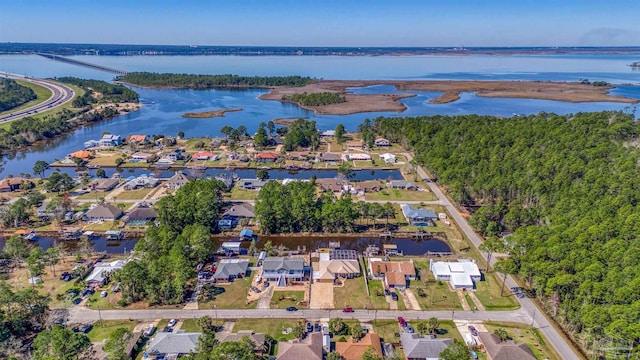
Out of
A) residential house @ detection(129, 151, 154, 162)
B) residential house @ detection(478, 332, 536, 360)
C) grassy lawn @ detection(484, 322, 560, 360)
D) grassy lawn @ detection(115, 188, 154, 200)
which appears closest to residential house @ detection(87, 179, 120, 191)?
grassy lawn @ detection(115, 188, 154, 200)

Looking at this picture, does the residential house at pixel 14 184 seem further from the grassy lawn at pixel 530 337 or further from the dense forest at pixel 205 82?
the dense forest at pixel 205 82

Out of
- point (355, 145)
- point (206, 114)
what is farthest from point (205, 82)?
point (355, 145)

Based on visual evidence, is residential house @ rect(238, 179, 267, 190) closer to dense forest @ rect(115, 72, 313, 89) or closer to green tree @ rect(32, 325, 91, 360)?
green tree @ rect(32, 325, 91, 360)

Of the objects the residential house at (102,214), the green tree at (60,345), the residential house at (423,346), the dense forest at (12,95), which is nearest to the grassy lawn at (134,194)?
the residential house at (102,214)

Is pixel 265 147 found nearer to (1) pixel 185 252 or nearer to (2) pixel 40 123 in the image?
(1) pixel 185 252

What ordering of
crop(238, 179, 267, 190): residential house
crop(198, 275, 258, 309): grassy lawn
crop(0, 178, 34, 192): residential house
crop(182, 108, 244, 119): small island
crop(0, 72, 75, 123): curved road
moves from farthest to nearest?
crop(182, 108, 244, 119): small island < crop(0, 72, 75, 123): curved road < crop(238, 179, 267, 190): residential house < crop(0, 178, 34, 192): residential house < crop(198, 275, 258, 309): grassy lawn

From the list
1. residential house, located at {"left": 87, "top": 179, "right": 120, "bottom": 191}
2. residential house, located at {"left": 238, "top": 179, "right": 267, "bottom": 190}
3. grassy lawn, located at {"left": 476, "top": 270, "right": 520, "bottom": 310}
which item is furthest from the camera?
residential house, located at {"left": 238, "top": 179, "right": 267, "bottom": 190}
